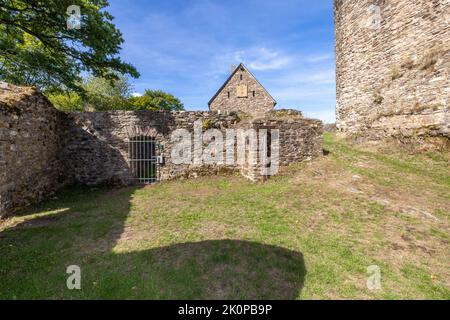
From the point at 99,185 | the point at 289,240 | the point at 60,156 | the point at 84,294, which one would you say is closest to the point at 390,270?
the point at 289,240

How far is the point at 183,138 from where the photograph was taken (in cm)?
1103

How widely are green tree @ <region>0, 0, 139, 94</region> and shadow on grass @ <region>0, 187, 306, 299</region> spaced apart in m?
7.71

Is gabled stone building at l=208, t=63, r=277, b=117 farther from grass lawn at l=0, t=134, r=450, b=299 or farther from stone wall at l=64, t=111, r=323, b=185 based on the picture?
grass lawn at l=0, t=134, r=450, b=299

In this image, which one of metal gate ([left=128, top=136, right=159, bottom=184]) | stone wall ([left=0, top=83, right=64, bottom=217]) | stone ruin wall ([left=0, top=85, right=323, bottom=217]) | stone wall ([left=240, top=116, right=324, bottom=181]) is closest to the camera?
stone wall ([left=0, top=83, right=64, bottom=217])

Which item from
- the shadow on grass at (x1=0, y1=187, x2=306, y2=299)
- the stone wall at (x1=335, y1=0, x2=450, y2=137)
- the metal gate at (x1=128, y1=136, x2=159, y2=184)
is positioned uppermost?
the stone wall at (x1=335, y1=0, x2=450, y2=137)

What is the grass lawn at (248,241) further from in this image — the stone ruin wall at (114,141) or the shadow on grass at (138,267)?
the stone ruin wall at (114,141)

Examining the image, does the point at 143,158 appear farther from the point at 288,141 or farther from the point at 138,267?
the point at 138,267

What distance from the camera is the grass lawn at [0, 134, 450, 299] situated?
373cm

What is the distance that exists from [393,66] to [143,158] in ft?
46.7

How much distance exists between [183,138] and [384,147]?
33.7ft

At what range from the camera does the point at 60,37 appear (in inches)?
394

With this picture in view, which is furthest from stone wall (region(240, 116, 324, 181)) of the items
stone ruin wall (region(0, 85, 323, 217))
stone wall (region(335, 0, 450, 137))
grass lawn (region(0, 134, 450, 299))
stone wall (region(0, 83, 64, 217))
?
stone wall (region(0, 83, 64, 217))

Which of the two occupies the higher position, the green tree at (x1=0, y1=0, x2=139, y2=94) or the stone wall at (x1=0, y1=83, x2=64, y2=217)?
the green tree at (x1=0, y1=0, x2=139, y2=94)

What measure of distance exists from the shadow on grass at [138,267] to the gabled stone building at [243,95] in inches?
887
